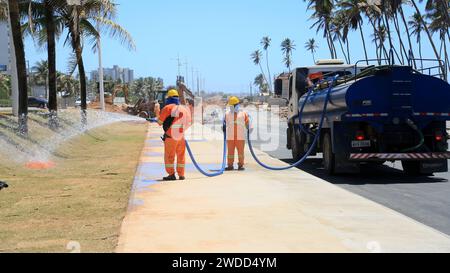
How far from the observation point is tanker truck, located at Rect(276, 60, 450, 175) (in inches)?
522

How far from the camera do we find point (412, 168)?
14555 millimetres

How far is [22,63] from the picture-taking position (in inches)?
708

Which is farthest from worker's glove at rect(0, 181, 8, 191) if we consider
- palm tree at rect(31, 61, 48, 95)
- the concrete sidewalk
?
palm tree at rect(31, 61, 48, 95)

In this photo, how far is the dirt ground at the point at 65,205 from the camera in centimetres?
721

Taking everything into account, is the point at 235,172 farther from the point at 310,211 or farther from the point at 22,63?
the point at 22,63

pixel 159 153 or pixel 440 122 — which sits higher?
pixel 440 122

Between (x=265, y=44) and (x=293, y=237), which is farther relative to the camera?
(x=265, y=44)

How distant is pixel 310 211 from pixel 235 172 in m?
5.41

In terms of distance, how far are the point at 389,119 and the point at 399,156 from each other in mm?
834

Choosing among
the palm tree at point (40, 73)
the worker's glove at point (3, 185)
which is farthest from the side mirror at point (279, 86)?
the palm tree at point (40, 73)

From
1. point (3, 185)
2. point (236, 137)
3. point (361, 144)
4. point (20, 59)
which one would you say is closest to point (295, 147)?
point (236, 137)

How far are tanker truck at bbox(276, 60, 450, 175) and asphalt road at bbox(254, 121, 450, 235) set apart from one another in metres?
0.44

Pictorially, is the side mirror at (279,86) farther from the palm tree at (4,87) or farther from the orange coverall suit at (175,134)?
the palm tree at (4,87)
